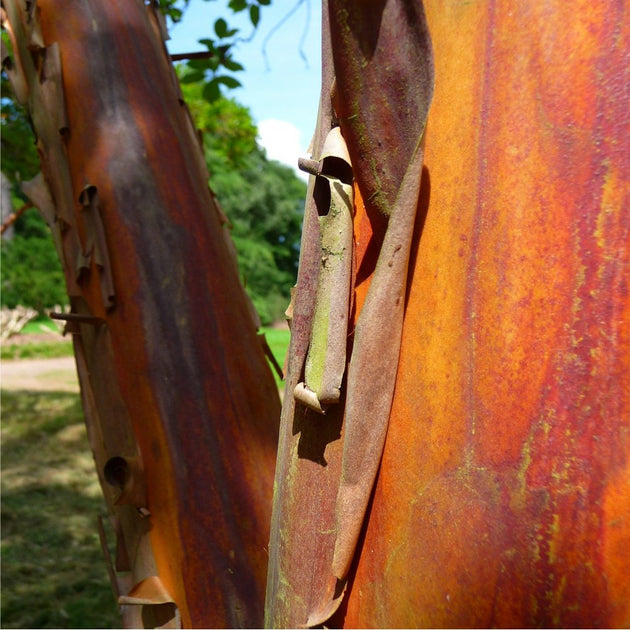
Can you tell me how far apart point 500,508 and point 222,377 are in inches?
23.0

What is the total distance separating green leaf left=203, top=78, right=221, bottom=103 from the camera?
217 cm

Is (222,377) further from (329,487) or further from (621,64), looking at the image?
(621,64)

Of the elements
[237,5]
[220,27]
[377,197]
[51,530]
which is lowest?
[51,530]

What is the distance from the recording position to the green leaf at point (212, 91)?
7.13 feet

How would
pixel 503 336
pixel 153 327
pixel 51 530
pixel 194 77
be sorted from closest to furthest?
pixel 503 336 → pixel 153 327 → pixel 194 77 → pixel 51 530

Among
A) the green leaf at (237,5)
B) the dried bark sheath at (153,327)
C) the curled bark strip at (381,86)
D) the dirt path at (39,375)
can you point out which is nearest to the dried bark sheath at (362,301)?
the curled bark strip at (381,86)

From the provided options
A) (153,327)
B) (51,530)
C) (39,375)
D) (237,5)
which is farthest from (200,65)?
(39,375)

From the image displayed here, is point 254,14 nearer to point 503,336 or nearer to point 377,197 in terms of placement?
point 377,197

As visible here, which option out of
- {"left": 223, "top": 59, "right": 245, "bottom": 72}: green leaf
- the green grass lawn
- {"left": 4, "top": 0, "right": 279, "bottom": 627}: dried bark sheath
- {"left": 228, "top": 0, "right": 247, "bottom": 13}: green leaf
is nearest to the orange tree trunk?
{"left": 4, "top": 0, "right": 279, "bottom": 627}: dried bark sheath

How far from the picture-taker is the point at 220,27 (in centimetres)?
213

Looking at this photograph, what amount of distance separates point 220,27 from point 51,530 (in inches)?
92.7

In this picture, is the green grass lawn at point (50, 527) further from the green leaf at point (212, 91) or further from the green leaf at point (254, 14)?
the green leaf at point (254, 14)

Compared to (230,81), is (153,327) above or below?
below

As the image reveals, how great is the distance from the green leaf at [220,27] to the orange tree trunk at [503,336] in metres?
1.76
